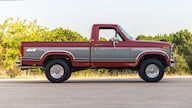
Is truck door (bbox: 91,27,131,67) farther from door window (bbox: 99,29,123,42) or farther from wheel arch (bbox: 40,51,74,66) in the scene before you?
wheel arch (bbox: 40,51,74,66)

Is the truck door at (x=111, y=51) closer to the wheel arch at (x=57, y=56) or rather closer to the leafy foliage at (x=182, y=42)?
the wheel arch at (x=57, y=56)

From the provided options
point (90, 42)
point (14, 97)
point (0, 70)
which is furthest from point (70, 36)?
point (14, 97)

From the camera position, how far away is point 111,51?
19406 millimetres

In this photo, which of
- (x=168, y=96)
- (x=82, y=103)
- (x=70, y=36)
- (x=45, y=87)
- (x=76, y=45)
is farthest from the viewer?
(x=70, y=36)

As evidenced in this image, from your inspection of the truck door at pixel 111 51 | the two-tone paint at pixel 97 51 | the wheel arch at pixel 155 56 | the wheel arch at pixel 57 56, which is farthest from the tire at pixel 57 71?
the wheel arch at pixel 155 56

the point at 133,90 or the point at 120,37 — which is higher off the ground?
the point at 120,37

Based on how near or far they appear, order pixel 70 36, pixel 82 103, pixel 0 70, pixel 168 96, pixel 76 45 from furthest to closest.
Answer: pixel 70 36
pixel 0 70
pixel 76 45
pixel 168 96
pixel 82 103

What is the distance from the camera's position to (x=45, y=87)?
17.2 metres

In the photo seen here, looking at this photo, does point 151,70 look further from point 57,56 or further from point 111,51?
point 57,56

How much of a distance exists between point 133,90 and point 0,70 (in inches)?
429

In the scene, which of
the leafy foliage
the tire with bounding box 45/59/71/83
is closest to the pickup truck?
the tire with bounding box 45/59/71/83

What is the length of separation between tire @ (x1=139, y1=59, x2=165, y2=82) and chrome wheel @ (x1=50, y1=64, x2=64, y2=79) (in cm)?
273

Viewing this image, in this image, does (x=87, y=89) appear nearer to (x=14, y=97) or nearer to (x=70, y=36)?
(x=14, y=97)

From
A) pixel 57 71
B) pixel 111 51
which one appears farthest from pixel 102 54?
pixel 57 71
